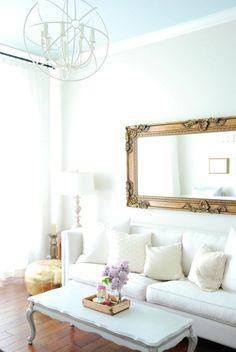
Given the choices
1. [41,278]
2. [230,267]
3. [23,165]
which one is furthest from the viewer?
[23,165]

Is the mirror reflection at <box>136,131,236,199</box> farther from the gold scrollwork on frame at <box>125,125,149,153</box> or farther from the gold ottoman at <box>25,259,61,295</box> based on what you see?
the gold ottoman at <box>25,259,61,295</box>

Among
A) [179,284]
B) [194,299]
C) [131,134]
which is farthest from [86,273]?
[131,134]

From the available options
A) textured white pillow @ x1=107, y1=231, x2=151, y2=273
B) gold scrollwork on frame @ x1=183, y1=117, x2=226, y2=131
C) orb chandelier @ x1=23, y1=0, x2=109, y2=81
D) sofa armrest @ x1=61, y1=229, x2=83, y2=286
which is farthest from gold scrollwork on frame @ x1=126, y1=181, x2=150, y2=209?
orb chandelier @ x1=23, y1=0, x2=109, y2=81

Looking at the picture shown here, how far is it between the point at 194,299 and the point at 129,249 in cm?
96

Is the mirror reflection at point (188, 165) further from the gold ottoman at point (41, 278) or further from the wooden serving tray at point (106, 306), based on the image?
the wooden serving tray at point (106, 306)

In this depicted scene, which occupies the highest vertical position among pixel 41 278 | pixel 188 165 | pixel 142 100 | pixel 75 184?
pixel 142 100

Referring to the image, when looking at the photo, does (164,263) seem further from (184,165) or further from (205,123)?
(205,123)

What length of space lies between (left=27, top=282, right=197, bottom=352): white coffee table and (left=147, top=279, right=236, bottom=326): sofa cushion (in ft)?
0.97

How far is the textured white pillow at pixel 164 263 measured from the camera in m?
3.43

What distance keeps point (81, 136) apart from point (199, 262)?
2.47 meters

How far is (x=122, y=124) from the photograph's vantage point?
4539 millimetres

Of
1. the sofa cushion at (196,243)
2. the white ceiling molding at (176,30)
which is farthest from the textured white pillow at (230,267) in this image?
the white ceiling molding at (176,30)

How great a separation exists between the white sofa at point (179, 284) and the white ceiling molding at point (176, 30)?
6.79 feet

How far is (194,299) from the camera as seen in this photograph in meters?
2.94
